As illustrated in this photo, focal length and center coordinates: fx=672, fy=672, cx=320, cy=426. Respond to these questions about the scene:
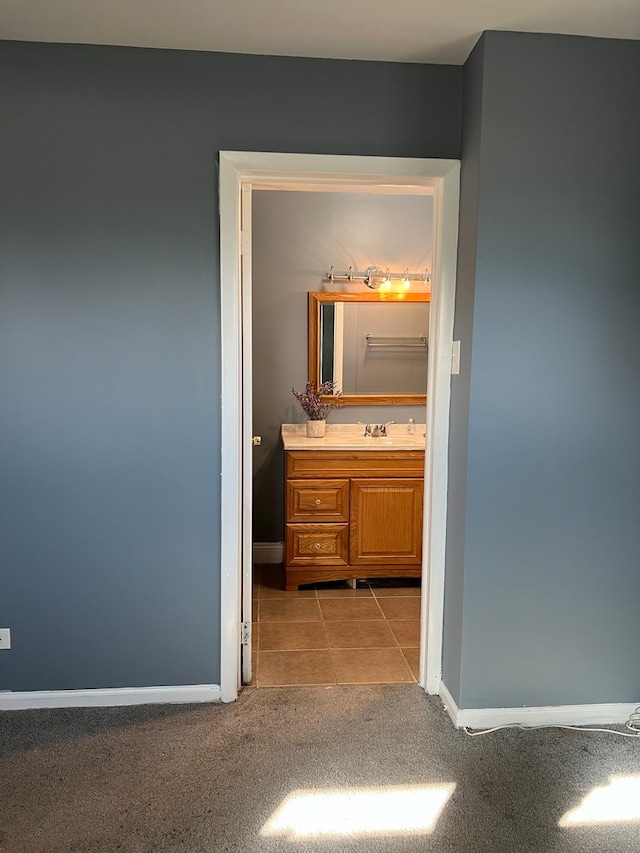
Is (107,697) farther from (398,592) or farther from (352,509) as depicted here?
(398,592)

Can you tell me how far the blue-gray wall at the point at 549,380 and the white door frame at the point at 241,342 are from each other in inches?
3.8

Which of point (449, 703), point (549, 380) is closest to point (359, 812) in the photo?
point (449, 703)

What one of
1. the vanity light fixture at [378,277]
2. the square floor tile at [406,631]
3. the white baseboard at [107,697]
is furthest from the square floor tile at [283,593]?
the vanity light fixture at [378,277]

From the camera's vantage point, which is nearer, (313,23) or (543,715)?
(313,23)

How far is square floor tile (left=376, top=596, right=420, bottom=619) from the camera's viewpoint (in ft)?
11.6

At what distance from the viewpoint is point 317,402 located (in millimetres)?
4125

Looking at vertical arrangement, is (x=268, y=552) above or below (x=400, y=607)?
above

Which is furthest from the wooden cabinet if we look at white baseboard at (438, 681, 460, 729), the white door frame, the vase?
white baseboard at (438, 681, 460, 729)

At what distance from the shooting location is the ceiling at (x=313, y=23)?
2.05 metres

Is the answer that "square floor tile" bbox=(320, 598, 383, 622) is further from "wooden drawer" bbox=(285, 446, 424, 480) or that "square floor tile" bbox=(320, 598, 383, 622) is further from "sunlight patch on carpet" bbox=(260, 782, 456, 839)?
"sunlight patch on carpet" bbox=(260, 782, 456, 839)

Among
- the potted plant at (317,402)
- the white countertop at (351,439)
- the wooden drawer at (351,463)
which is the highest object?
the potted plant at (317,402)

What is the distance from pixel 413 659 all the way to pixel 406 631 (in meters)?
0.31

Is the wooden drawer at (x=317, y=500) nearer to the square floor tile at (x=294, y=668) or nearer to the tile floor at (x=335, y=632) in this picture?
the tile floor at (x=335, y=632)

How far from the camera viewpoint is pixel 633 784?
2154 millimetres
